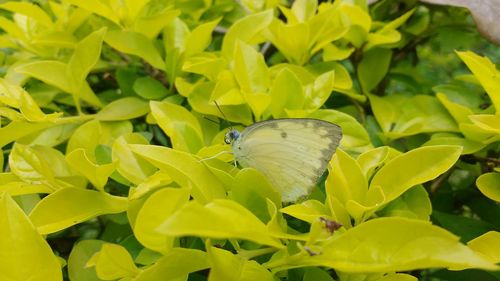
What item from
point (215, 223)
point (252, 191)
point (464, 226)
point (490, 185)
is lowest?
point (464, 226)

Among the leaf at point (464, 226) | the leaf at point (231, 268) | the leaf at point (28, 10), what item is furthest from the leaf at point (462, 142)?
the leaf at point (28, 10)

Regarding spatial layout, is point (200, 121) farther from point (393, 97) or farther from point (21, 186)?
point (393, 97)

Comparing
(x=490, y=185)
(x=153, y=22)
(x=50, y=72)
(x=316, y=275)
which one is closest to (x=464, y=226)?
(x=490, y=185)

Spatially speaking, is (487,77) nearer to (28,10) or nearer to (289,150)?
(289,150)

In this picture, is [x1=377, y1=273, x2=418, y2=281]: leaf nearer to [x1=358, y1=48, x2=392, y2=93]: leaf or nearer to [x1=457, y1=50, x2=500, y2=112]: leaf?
[x1=457, y1=50, x2=500, y2=112]: leaf

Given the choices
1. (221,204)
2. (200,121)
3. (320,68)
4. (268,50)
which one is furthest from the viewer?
(268,50)

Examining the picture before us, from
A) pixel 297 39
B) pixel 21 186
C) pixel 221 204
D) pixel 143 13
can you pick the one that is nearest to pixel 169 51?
pixel 143 13
